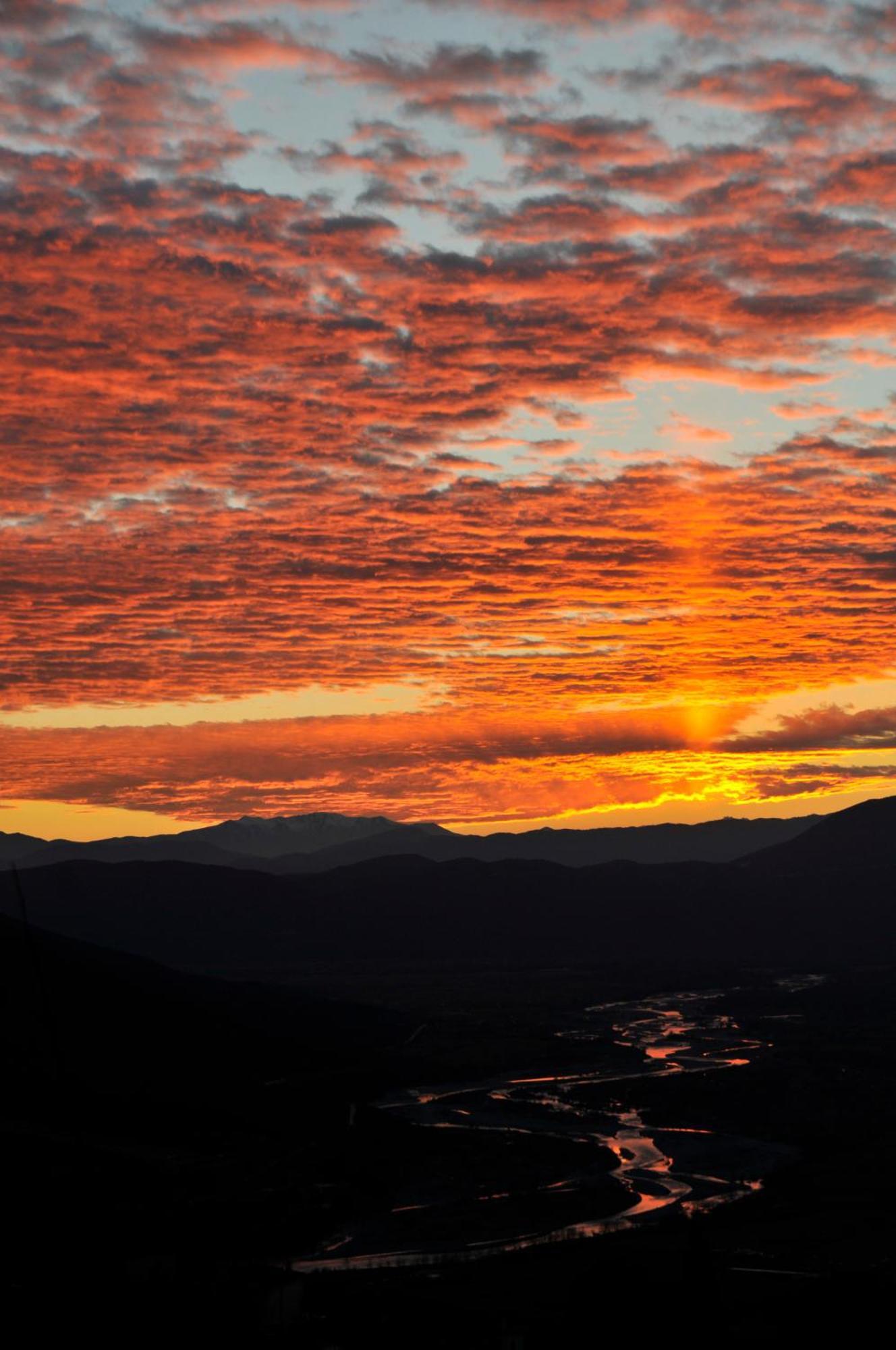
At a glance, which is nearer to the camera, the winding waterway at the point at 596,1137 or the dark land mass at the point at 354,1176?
the dark land mass at the point at 354,1176

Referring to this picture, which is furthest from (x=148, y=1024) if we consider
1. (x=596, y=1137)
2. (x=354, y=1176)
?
(x=596, y=1137)

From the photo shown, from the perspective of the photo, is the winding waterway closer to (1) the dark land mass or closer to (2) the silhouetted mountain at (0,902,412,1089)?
(1) the dark land mass

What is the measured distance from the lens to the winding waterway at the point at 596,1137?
64.2m

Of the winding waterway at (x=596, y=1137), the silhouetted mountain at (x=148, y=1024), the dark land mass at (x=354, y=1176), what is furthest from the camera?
the silhouetted mountain at (x=148, y=1024)

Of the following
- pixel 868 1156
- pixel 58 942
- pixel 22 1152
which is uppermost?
pixel 58 942

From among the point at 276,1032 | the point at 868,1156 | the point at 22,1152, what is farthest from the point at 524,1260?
the point at 276,1032

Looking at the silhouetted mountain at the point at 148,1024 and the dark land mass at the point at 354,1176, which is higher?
the silhouetted mountain at the point at 148,1024

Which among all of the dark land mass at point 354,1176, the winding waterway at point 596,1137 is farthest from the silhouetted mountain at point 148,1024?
the winding waterway at point 596,1137

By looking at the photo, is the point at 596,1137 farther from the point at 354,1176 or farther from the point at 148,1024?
the point at 148,1024

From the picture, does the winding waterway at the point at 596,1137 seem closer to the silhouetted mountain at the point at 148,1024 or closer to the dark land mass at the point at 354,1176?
the dark land mass at the point at 354,1176

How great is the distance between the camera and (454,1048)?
5300 inches

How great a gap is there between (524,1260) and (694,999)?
13153 centimetres

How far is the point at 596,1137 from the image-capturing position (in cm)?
9019

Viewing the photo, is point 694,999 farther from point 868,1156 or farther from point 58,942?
point 868,1156
